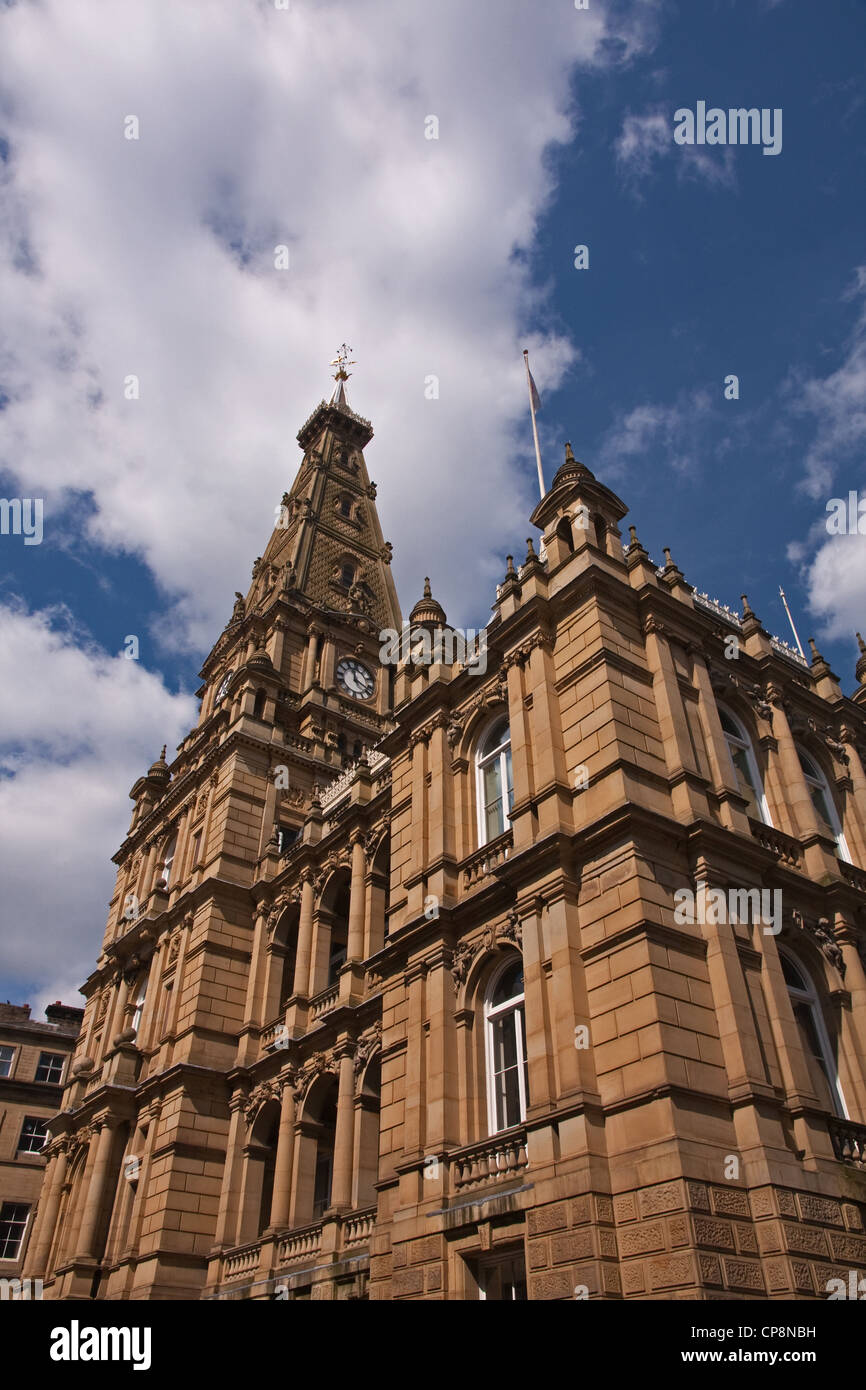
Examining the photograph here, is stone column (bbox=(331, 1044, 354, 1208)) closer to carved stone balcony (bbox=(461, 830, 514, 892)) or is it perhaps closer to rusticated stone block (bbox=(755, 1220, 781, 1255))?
carved stone balcony (bbox=(461, 830, 514, 892))

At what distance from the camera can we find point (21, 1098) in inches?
1876

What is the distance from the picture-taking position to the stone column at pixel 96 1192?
2902 cm

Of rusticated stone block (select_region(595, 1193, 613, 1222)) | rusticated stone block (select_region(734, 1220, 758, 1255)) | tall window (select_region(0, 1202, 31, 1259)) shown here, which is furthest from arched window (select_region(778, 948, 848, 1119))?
tall window (select_region(0, 1202, 31, 1259))

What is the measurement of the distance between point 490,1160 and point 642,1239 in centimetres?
362

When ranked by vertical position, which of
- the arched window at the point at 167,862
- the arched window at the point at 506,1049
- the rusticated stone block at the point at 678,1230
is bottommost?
the rusticated stone block at the point at 678,1230

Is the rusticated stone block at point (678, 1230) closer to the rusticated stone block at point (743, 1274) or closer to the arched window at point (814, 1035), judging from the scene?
the rusticated stone block at point (743, 1274)

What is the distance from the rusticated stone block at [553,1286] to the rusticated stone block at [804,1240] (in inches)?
119

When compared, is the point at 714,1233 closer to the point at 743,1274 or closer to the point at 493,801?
the point at 743,1274

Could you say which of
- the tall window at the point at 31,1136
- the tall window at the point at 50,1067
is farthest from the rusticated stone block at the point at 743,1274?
the tall window at the point at 50,1067

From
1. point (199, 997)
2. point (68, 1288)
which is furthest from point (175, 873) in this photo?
point (68, 1288)

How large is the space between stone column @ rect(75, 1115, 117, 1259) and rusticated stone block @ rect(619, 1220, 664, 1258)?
67.7ft

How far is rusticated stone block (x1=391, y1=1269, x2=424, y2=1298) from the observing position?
55.6 feet
